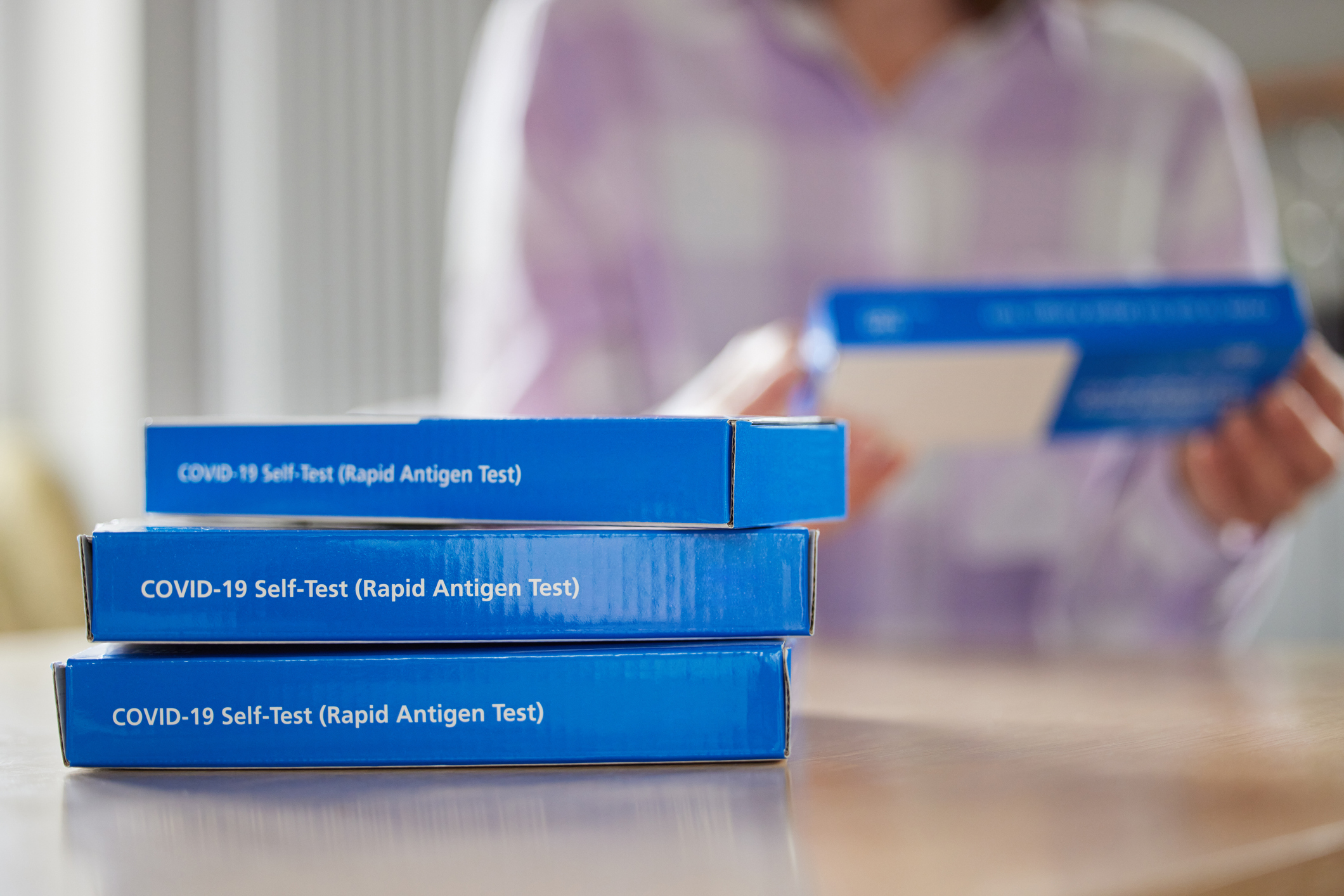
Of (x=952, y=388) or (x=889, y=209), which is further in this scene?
(x=889, y=209)

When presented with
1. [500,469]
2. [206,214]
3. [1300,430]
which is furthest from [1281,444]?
[206,214]

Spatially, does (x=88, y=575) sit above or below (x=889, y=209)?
below

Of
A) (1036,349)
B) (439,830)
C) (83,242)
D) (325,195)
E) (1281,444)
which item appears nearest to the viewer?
(439,830)

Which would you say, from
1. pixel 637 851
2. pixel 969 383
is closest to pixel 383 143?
pixel 969 383

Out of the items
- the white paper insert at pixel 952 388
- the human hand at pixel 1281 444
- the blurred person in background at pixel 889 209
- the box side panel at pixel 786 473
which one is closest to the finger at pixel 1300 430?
the human hand at pixel 1281 444

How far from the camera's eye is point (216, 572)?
0.41 m

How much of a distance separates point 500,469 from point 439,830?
124 millimetres

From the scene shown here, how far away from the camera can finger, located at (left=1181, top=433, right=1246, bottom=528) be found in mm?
807

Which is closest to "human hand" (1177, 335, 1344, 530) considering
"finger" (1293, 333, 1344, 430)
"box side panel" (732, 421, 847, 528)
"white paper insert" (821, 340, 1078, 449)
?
"finger" (1293, 333, 1344, 430)

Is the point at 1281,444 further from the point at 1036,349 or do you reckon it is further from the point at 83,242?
the point at 83,242

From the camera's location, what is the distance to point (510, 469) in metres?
0.42

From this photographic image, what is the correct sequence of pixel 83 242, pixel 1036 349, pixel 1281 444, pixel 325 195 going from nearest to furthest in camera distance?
pixel 1036 349 < pixel 1281 444 < pixel 83 242 < pixel 325 195

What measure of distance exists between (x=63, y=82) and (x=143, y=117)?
168 mm

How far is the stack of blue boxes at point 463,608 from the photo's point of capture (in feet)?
1.34
